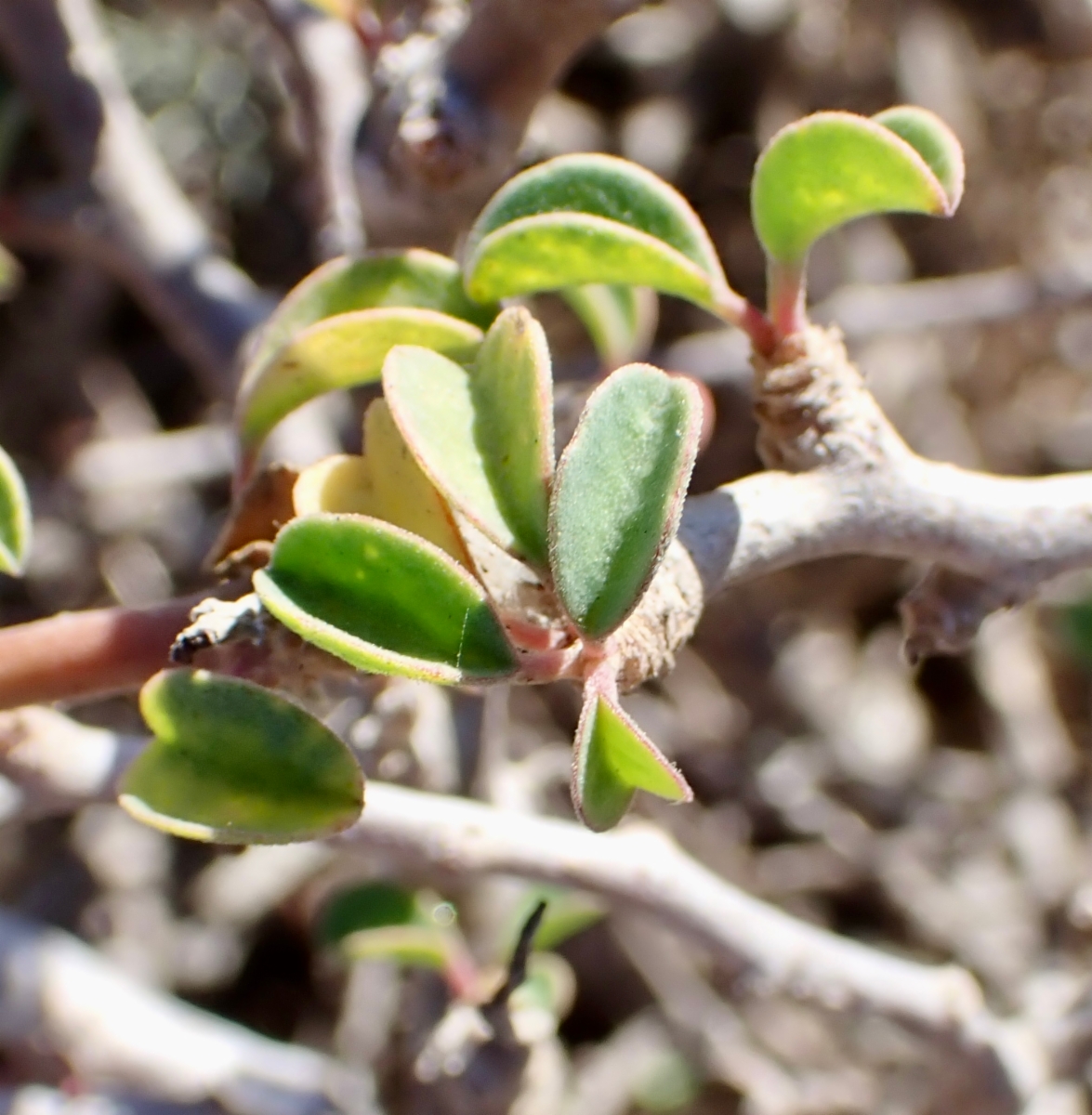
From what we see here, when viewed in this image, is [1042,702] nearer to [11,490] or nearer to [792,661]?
[792,661]

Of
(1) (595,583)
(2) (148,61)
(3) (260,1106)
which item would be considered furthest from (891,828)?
(2) (148,61)

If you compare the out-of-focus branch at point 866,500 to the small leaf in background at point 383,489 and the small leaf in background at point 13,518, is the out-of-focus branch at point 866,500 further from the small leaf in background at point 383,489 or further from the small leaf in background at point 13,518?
the small leaf in background at point 13,518

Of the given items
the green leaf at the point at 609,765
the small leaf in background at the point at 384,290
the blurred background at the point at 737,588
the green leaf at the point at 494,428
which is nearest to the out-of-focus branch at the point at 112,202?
the blurred background at the point at 737,588

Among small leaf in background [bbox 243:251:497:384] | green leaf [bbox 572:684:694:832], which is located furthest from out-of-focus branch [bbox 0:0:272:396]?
green leaf [bbox 572:684:694:832]

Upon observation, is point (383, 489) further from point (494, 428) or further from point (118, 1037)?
point (118, 1037)

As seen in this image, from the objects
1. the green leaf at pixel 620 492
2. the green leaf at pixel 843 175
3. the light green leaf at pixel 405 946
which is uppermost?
the green leaf at pixel 843 175

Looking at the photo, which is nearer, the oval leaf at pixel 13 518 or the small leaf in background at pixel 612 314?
the oval leaf at pixel 13 518

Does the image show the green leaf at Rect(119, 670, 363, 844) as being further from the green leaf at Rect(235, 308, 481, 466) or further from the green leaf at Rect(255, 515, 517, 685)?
the green leaf at Rect(235, 308, 481, 466)

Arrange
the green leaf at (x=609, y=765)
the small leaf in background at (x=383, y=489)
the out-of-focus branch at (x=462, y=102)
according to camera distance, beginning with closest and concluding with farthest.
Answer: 1. the green leaf at (x=609, y=765)
2. the small leaf in background at (x=383, y=489)
3. the out-of-focus branch at (x=462, y=102)
